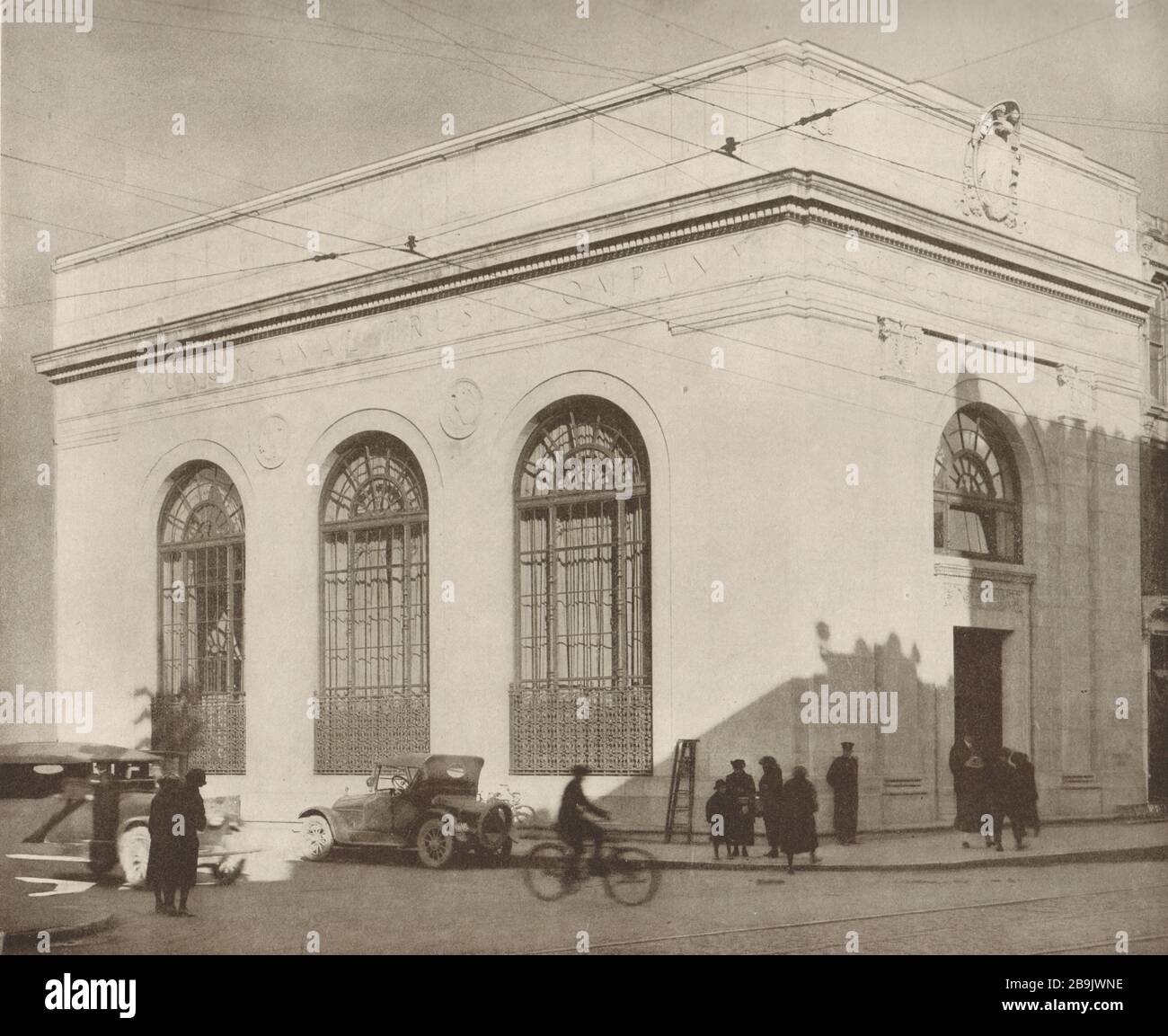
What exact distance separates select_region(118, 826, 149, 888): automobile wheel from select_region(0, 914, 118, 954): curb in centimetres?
194

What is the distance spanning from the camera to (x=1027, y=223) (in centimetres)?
2205

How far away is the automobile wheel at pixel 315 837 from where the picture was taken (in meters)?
17.9

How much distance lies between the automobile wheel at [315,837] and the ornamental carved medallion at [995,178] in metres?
11.2

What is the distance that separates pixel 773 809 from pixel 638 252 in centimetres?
716

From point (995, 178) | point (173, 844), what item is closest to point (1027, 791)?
point (995, 178)

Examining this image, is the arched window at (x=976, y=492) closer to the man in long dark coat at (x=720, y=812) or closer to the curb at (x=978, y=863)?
the curb at (x=978, y=863)

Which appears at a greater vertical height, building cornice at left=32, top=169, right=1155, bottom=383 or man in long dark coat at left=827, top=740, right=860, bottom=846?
building cornice at left=32, top=169, right=1155, bottom=383

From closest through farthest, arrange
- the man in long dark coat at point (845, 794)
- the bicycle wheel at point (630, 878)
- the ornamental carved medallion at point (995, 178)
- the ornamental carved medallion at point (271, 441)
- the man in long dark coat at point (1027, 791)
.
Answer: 1. the bicycle wheel at point (630, 878)
2. the man in long dark coat at point (845, 794)
3. the man in long dark coat at point (1027, 791)
4. the ornamental carved medallion at point (995, 178)
5. the ornamental carved medallion at point (271, 441)

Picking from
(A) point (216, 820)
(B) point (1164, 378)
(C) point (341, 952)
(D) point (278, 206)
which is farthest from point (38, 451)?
(B) point (1164, 378)

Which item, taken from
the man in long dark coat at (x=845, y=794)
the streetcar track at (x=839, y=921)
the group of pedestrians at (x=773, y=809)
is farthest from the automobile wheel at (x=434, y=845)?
the man in long dark coat at (x=845, y=794)

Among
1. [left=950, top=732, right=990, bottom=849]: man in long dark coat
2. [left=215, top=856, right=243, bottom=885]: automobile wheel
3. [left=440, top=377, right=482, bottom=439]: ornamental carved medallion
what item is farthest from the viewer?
[left=440, top=377, right=482, bottom=439]: ornamental carved medallion

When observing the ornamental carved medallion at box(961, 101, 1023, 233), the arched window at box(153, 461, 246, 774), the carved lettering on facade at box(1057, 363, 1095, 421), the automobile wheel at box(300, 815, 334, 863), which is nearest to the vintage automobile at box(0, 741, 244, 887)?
the automobile wheel at box(300, 815, 334, 863)

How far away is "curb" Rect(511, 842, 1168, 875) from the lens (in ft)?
58.4

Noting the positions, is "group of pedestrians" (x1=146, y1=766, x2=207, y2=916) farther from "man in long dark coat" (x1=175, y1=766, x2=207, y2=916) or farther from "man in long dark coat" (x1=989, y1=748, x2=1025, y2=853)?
"man in long dark coat" (x1=989, y1=748, x2=1025, y2=853)
